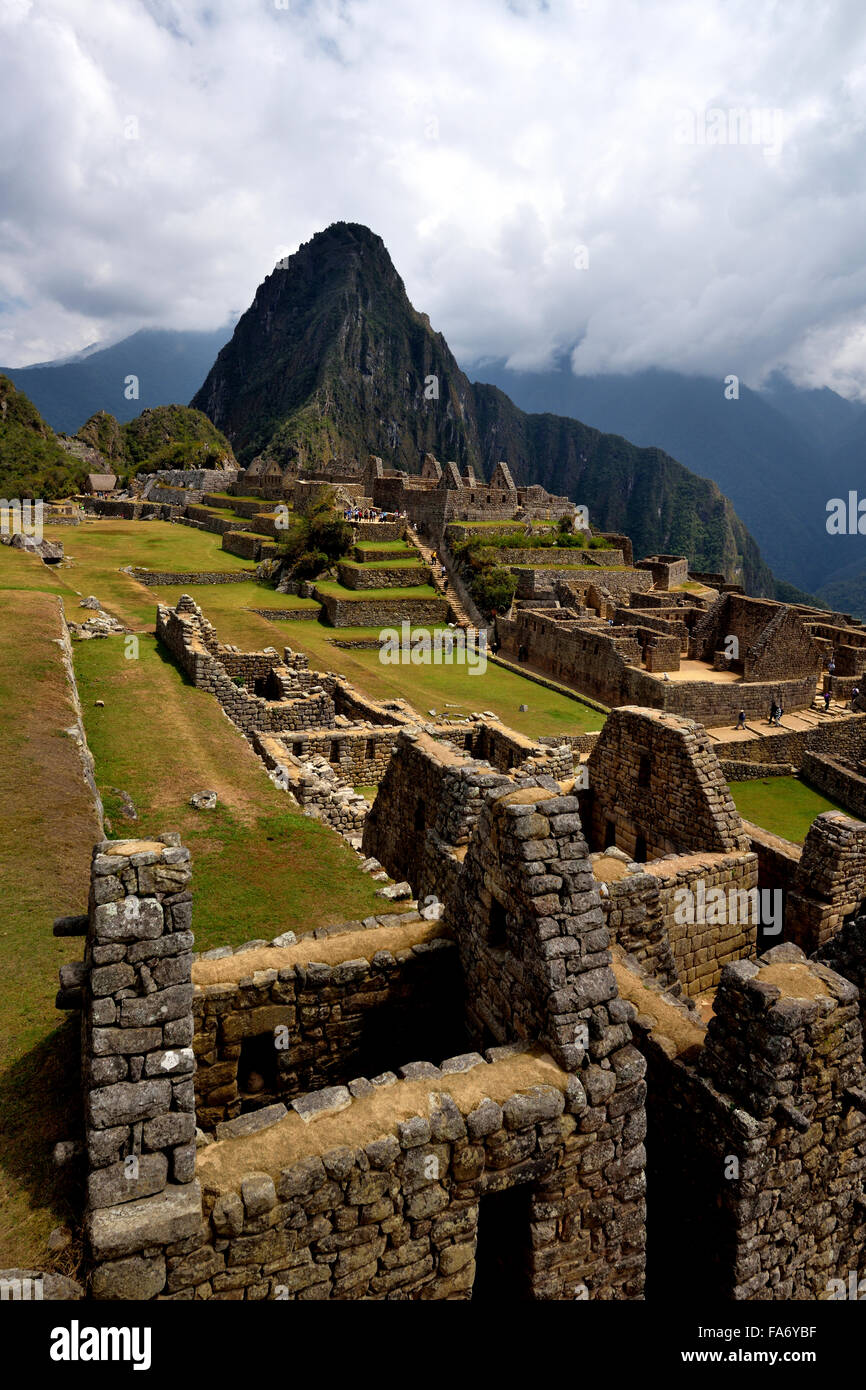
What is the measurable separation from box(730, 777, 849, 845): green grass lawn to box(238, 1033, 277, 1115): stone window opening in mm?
16443

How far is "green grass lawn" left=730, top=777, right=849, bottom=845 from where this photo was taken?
19469 millimetres

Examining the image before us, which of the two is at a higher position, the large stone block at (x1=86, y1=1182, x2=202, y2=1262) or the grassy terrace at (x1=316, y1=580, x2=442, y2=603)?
the grassy terrace at (x1=316, y1=580, x2=442, y2=603)

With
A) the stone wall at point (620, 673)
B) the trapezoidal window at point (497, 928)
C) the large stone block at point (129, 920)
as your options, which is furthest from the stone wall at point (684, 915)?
the stone wall at point (620, 673)

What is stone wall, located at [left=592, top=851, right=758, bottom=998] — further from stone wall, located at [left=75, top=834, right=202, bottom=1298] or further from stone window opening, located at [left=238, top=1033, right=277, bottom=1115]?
stone wall, located at [left=75, top=834, right=202, bottom=1298]

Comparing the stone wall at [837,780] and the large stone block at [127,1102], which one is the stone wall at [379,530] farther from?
the large stone block at [127,1102]

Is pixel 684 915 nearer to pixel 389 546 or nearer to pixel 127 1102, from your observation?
pixel 127 1102

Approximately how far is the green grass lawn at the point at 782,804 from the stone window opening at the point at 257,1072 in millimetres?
16443

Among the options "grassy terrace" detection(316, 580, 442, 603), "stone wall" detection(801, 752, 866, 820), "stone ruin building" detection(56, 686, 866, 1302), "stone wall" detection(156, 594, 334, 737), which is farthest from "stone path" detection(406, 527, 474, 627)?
"stone ruin building" detection(56, 686, 866, 1302)

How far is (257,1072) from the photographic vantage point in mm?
5285

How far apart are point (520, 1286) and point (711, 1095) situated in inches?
66.2

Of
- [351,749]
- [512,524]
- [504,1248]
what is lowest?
[504,1248]

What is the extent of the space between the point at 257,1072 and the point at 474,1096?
2137 mm

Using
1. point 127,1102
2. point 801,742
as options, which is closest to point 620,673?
point 801,742
